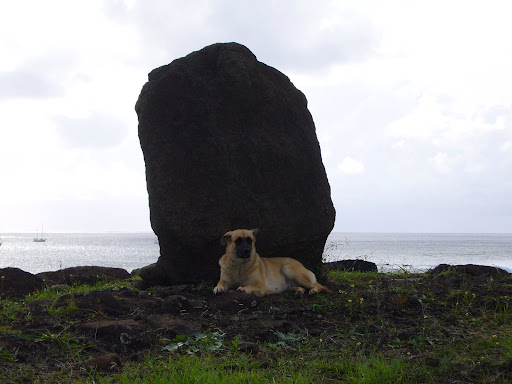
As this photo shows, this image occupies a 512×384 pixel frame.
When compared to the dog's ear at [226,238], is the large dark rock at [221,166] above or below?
above

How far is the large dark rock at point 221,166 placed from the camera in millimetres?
8883

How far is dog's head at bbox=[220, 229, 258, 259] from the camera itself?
802 cm

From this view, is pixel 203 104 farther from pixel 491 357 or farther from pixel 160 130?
pixel 491 357

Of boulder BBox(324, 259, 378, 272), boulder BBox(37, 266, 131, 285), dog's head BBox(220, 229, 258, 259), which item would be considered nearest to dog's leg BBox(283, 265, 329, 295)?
dog's head BBox(220, 229, 258, 259)

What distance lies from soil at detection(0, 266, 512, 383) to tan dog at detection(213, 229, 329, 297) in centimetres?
30

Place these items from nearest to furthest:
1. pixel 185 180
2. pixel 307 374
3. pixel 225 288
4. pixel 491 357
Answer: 1. pixel 307 374
2. pixel 491 357
3. pixel 225 288
4. pixel 185 180

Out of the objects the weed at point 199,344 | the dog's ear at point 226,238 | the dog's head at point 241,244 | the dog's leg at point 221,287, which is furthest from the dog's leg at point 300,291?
the weed at point 199,344

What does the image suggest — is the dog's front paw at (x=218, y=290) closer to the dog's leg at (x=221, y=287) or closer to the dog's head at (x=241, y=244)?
the dog's leg at (x=221, y=287)

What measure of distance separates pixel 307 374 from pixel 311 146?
5.90 metres

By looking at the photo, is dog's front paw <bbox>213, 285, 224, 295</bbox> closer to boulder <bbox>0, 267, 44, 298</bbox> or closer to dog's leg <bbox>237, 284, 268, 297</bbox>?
dog's leg <bbox>237, 284, 268, 297</bbox>

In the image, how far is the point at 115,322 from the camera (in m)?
5.79

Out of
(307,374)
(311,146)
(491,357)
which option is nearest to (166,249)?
(311,146)

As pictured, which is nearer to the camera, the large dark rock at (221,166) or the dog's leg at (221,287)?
the dog's leg at (221,287)

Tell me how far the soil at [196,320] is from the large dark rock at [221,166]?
1080 millimetres
